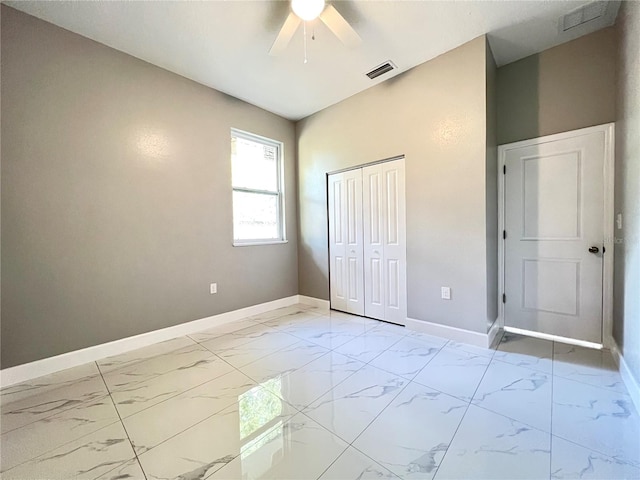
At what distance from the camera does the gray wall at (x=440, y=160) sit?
2514mm

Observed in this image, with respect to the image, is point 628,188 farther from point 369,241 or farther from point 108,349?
point 108,349

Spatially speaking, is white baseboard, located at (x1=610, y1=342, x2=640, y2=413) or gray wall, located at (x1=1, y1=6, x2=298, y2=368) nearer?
white baseboard, located at (x1=610, y1=342, x2=640, y2=413)

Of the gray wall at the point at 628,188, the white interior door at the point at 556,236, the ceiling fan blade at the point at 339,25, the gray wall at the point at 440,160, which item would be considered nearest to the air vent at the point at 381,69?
the gray wall at the point at 440,160

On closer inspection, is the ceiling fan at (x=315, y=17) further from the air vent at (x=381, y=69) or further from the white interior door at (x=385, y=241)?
the white interior door at (x=385, y=241)

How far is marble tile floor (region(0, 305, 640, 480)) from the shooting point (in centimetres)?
125

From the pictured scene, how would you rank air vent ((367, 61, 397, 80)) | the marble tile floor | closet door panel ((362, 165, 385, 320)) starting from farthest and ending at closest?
closet door panel ((362, 165, 385, 320))
air vent ((367, 61, 397, 80))
the marble tile floor

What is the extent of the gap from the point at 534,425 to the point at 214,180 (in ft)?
11.7

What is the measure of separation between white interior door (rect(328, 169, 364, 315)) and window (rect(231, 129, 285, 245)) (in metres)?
0.87

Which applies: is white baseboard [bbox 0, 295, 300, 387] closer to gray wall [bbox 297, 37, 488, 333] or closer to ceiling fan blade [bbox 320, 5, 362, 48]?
gray wall [bbox 297, 37, 488, 333]

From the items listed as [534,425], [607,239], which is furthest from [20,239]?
[607,239]

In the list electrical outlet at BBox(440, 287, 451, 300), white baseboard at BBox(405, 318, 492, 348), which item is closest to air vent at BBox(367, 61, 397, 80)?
A: electrical outlet at BBox(440, 287, 451, 300)

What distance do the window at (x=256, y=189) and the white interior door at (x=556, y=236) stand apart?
2986 millimetres

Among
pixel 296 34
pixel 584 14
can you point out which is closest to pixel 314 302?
pixel 296 34

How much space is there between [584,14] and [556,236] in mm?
1892
